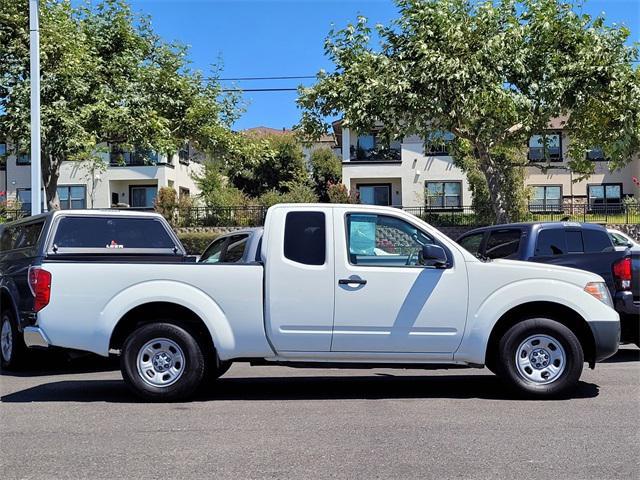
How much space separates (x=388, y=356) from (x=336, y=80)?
14.5 meters

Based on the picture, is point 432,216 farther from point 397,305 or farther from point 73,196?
point 397,305

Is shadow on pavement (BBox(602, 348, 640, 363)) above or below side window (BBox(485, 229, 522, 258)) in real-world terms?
below

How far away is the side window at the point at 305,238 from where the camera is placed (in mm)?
7043

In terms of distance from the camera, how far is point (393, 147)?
40.5 meters

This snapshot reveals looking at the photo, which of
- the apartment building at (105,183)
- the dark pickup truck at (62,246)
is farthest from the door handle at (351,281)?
the apartment building at (105,183)

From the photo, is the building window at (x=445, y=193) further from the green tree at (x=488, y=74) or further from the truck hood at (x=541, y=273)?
the truck hood at (x=541, y=273)

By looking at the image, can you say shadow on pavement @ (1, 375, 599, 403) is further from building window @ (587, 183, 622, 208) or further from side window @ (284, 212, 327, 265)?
building window @ (587, 183, 622, 208)

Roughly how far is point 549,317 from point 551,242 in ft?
10.5

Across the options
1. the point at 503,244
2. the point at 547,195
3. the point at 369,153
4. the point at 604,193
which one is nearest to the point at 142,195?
the point at 369,153

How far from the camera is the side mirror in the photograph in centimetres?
686

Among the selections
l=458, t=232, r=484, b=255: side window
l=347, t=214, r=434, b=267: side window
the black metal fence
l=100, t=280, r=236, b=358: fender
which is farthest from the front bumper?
the black metal fence

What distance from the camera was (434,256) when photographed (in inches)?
270

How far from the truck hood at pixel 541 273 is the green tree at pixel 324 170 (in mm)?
39231

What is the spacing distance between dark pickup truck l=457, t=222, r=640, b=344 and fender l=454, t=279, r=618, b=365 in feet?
8.60
